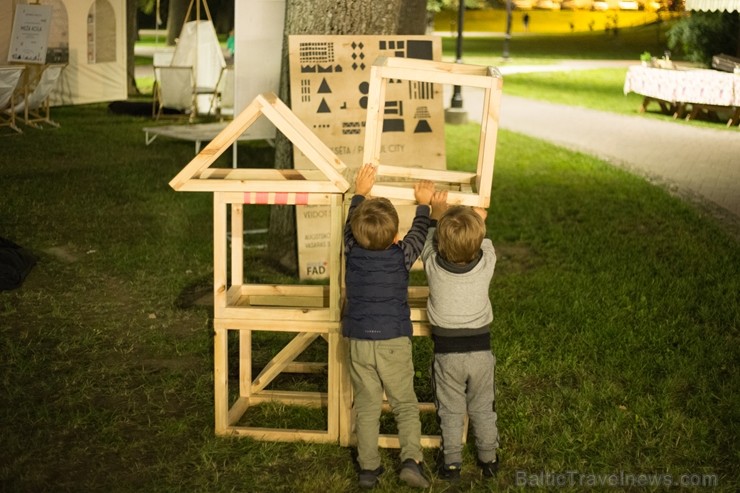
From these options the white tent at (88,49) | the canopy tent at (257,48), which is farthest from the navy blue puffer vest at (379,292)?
the white tent at (88,49)

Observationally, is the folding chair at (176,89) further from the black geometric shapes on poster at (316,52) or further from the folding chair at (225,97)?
the black geometric shapes on poster at (316,52)

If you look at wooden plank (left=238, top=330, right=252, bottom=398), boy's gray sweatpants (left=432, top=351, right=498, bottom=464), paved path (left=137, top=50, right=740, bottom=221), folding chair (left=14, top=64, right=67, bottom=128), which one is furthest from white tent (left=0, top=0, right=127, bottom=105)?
boy's gray sweatpants (left=432, top=351, right=498, bottom=464)

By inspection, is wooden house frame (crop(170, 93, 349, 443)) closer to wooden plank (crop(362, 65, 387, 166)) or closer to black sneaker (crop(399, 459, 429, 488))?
wooden plank (crop(362, 65, 387, 166))

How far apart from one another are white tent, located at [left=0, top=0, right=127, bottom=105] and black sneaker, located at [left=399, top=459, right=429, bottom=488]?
50.5 ft

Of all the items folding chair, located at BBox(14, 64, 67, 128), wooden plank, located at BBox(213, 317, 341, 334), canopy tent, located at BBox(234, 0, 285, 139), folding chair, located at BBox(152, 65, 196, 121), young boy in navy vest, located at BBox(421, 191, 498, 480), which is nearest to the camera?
young boy in navy vest, located at BBox(421, 191, 498, 480)

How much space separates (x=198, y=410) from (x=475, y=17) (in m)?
74.3

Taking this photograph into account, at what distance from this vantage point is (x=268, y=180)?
14.1 ft

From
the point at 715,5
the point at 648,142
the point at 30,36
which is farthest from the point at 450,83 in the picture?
the point at 715,5

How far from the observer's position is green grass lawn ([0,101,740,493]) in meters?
4.27

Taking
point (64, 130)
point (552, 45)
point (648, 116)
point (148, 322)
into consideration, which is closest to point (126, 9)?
point (64, 130)

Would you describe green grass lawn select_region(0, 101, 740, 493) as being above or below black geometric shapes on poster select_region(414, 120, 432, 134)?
below

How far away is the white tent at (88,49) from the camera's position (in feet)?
59.8

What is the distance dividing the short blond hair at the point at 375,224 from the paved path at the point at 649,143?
21.1 ft

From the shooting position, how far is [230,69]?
1477cm
